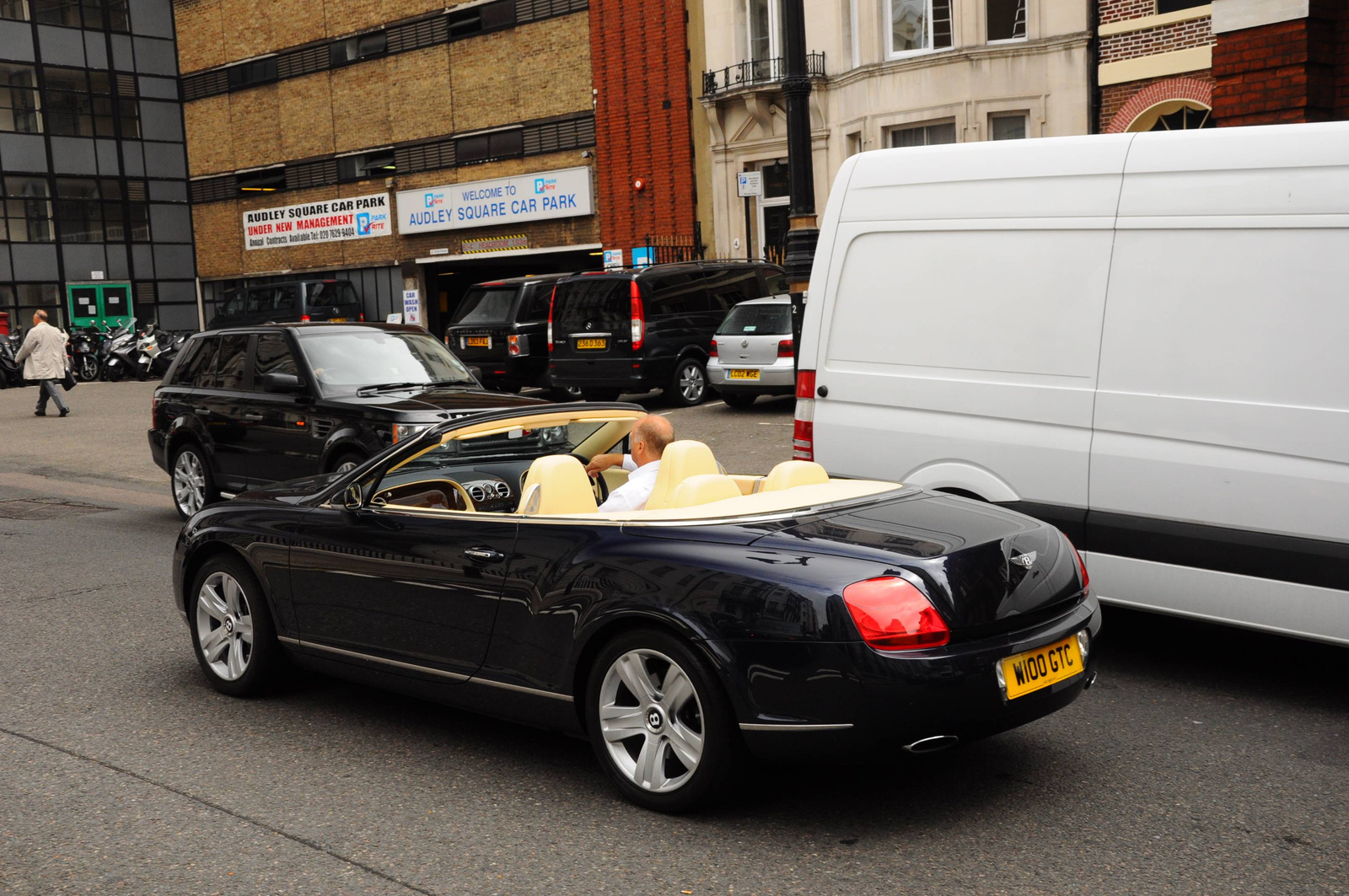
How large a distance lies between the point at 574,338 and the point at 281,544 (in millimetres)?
12983

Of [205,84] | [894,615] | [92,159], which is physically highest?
[205,84]

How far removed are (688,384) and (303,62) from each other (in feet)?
78.1

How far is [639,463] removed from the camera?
215 inches

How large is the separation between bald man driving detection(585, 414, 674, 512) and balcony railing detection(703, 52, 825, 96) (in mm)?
21280

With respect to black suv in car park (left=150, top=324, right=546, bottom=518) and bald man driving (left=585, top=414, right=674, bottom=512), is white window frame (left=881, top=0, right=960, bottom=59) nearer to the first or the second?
black suv in car park (left=150, top=324, right=546, bottom=518)

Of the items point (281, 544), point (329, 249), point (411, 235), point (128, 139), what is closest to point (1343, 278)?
point (281, 544)

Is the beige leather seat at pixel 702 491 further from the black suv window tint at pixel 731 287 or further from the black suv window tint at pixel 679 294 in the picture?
the black suv window tint at pixel 731 287

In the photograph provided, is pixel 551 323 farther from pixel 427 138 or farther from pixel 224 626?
pixel 427 138

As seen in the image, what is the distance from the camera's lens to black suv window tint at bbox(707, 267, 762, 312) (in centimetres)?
1875

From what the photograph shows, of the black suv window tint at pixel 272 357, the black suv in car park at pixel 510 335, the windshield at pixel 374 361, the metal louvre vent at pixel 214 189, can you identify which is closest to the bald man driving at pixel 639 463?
the windshield at pixel 374 361

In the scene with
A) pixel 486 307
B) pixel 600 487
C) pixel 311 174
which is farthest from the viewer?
pixel 311 174

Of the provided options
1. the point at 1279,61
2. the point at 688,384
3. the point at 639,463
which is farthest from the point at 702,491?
the point at 688,384

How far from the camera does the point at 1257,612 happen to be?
509cm

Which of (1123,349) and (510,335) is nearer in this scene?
(1123,349)
